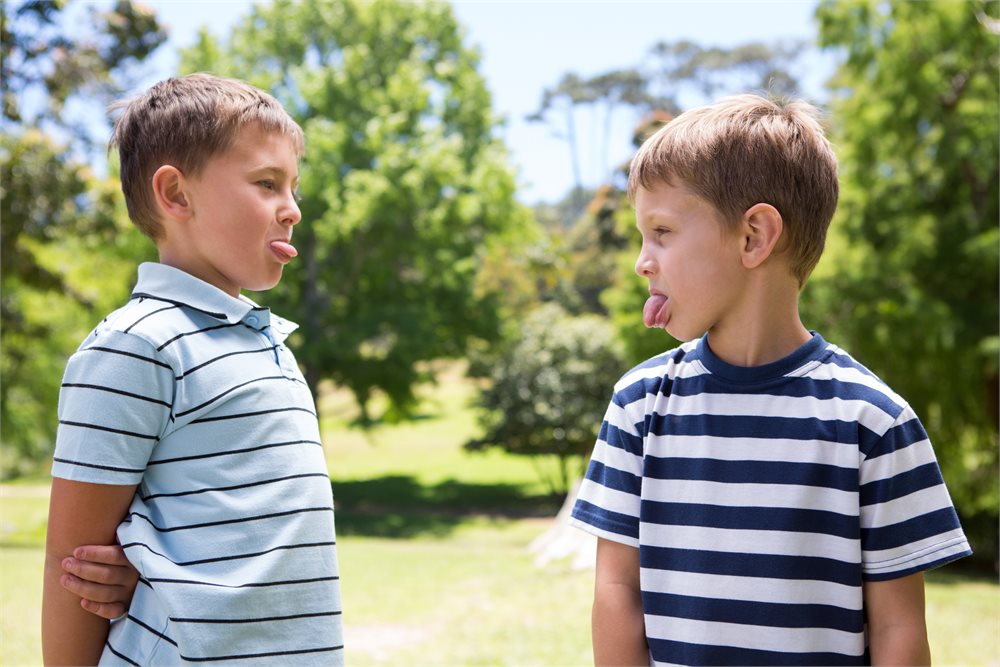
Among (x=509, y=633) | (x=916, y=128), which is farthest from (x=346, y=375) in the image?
(x=509, y=633)

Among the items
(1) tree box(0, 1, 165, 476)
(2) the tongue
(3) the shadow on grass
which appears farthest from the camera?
(3) the shadow on grass

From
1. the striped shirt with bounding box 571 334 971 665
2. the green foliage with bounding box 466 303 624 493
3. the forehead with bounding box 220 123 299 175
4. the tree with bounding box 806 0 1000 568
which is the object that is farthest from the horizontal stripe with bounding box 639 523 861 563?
the green foliage with bounding box 466 303 624 493

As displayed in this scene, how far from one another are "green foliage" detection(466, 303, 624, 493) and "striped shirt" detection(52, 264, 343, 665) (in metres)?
17.6

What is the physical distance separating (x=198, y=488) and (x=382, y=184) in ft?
58.3

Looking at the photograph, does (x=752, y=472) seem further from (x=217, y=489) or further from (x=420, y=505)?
(x=420, y=505)

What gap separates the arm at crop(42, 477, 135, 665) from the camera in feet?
5.16

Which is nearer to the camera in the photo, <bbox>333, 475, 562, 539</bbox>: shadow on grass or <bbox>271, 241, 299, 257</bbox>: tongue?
<bbox>271, 241, 299, 257</bbox>: tongue

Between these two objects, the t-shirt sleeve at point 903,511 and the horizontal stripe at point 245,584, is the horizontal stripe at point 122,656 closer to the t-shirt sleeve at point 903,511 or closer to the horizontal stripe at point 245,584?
the horizontal stripe at point 245,584

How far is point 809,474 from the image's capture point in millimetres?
1531

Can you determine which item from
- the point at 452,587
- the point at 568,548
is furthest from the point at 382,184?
the point at 452,587

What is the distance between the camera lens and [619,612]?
1633mm

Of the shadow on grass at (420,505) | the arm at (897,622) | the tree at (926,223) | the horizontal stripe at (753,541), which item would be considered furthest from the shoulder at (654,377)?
the shadow on grass at (420,505)

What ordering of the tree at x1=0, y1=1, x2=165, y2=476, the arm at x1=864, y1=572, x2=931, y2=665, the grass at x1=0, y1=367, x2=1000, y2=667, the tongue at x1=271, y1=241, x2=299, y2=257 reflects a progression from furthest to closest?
1. the tree at x1=0, y1=1, x2=165, y2=476
2. the grass at x1=0, y1=367, x2=1000, y2=667
3. the tongue at x1=271, y1=241, x2=299, y2=257
4. the arm at x1=864, y1=572, x2=931, y2=665

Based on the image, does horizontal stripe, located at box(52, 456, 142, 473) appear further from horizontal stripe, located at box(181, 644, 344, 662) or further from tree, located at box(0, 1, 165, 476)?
tree, located at box(0, 1, 165, 476)
